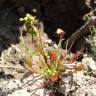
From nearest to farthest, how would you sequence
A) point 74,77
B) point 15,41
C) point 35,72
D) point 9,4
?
point 74,77, point 35,72, point 15,41, point 9,4

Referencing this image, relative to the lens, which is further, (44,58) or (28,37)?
(28,37)

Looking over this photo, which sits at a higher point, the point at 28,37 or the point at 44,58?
the point at 28,37

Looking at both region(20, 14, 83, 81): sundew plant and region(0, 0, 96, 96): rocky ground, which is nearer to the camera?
region(0, 0, 96, 96): rocky ground

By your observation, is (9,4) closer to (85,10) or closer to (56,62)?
(85,10)

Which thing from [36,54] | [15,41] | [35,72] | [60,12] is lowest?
[35,72]

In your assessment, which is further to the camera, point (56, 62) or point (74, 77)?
Result: point (56, 62)

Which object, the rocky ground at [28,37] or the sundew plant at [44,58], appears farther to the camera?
the sundew plant at [44,58]

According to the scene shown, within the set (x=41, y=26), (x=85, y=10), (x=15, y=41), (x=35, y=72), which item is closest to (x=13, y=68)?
(x=35, y=72)

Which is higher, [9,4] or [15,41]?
[9,4]
